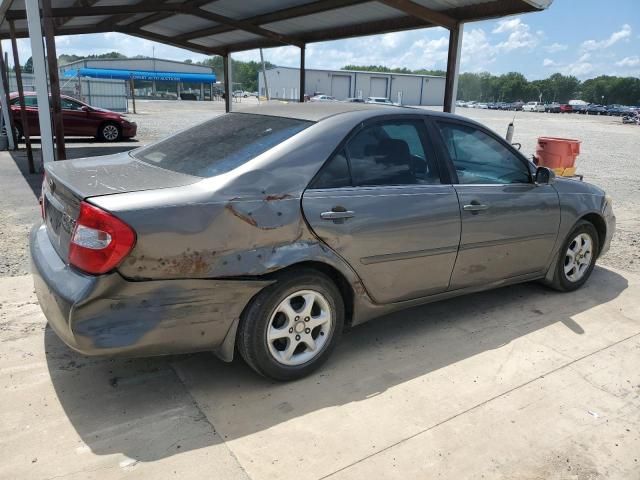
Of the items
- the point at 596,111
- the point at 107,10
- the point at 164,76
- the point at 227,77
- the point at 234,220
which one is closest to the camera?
the point at 234,220

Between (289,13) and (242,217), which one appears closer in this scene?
(242,217)

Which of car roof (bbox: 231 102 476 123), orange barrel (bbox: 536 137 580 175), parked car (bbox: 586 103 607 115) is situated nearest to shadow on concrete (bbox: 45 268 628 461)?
car roof (bbox: 231 102 476 123)

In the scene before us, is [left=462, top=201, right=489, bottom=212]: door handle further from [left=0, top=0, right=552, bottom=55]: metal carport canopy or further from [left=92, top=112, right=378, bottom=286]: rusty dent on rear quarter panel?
[left=0, top=0, right=552, bottom=55]: metal carport canopy

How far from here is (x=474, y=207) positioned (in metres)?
3.73

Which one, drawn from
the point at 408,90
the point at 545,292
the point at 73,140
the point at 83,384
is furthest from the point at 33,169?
the point at 408,90

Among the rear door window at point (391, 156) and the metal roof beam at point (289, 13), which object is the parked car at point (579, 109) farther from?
the rear door window at point (391, 156)

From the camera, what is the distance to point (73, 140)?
16.9 m

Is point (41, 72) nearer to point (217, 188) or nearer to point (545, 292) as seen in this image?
point (217, 188)

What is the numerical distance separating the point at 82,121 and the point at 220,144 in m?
14.4

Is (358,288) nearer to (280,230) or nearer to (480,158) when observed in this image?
(280,230)

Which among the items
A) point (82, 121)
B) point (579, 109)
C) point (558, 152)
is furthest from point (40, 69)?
point (579, 109)

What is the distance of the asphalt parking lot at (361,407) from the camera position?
8.20 ft

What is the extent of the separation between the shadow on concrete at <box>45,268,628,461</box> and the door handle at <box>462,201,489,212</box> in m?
0.94

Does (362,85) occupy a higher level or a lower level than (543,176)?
higher
